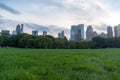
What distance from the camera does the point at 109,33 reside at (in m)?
181

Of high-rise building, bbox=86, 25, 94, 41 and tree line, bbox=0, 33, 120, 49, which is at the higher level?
high-rise building, bbox=86, 25, 94, 41

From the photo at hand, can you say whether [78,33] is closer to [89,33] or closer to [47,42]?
[89,33]

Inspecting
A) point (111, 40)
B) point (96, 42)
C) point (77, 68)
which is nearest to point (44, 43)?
point (96, 42)

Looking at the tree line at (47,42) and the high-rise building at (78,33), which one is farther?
the high-rise building at (78,33)

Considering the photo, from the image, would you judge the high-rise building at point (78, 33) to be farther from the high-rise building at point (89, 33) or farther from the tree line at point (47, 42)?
the tree line at point (47, 42)

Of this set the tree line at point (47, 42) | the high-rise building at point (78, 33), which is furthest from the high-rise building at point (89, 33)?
the tree line at point (47, 42)

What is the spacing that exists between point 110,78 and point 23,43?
3805 inches

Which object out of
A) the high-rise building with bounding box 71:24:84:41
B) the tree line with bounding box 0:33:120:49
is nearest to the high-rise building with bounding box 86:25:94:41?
the high-rise building with bounding box 71:24:84:41

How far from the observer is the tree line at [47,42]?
100613mm

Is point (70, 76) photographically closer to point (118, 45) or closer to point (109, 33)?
point (118, 45)

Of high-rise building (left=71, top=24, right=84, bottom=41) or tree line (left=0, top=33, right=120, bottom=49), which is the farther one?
high-rise building (left=71, top=24, right=84, bottom=41)

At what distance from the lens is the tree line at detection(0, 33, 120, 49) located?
101 metres

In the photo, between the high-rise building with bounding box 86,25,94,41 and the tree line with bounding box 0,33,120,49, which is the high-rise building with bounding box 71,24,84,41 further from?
the tree line with bounding box 0,33,120,49

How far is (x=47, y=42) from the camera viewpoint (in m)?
103
